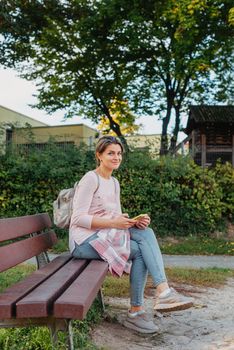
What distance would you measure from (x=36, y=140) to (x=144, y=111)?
1300 centimetres

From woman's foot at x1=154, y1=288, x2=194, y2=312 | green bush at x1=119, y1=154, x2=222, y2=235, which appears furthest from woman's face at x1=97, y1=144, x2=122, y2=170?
green bush at x1=119, y1=154, x2=222, y2=235

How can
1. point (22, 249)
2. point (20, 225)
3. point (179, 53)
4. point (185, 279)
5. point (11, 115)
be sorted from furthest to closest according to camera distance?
point (11, 115)
point (179, 53)
point (185, 279)
point (20, 225)
point (22, 249)

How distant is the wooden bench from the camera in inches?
101

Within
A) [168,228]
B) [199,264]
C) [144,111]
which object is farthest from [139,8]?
[199,264]

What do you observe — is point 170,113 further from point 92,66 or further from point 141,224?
point 141,224

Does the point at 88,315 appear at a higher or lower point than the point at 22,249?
lower

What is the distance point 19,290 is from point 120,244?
4.16 feet

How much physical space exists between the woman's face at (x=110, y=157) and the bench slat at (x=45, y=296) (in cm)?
111

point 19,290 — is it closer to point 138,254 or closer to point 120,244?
point 120,244

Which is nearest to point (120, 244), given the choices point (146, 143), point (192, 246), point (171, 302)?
point (171, 302)

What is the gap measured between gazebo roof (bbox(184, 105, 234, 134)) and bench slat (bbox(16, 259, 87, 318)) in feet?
62.4

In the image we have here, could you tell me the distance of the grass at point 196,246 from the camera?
10.7 meters

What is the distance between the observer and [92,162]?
1204 centimetres

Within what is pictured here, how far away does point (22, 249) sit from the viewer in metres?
3.72
